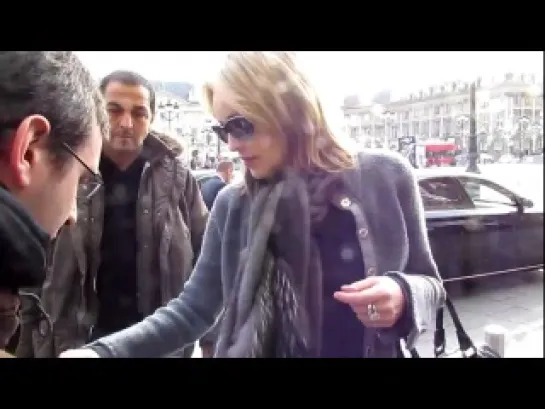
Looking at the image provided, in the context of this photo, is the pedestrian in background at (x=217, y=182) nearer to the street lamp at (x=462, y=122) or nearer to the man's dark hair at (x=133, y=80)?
the man's dark hair at (x=133, y=80)

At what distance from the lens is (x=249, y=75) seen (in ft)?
4.45

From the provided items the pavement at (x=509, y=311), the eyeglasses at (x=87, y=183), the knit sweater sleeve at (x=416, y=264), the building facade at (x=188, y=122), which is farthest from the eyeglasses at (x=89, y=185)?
the pavement at (x=509, y=311)

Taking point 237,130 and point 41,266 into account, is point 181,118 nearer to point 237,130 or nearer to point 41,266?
point 237,130

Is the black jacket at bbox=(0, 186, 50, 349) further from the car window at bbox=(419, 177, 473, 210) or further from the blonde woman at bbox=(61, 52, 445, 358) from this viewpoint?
the car window at bbox=(419, 177, 473, 210)

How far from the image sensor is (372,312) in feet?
4.47

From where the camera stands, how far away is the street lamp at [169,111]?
4.55 feet

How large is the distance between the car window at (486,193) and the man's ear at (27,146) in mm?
1190

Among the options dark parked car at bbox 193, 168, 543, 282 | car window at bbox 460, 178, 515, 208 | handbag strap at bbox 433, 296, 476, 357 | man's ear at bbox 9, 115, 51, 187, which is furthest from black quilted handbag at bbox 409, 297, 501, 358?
man's ear at bbox 9, 115, 51, 187

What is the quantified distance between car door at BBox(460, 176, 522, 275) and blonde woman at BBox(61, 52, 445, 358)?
1.10 feet

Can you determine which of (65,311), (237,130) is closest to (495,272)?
(237,130)

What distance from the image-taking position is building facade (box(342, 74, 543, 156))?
4.75 ft

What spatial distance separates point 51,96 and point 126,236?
0.40 metres
